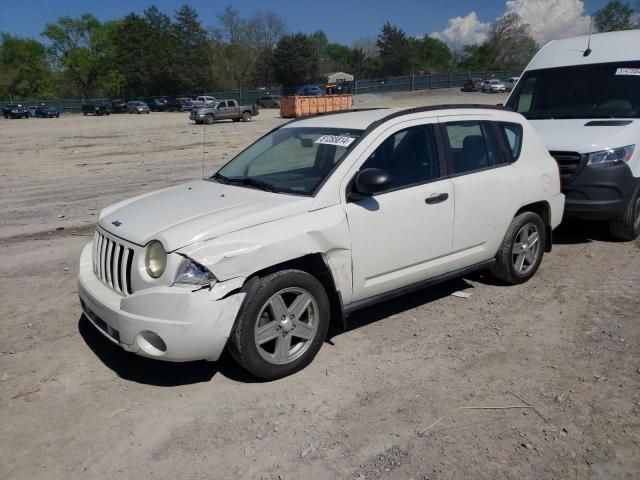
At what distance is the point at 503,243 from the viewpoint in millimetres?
5289

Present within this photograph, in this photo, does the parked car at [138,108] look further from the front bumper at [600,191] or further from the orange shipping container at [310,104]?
the front bumper at [600,191]

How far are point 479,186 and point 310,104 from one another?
38.3 m

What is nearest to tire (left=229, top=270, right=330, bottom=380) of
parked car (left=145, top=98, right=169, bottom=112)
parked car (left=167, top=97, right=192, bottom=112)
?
parked car (left=167, top=97, right=192, bottom=112)

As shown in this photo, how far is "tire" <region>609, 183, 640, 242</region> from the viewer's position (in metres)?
6.74

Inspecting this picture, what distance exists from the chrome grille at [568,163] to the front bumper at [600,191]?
62mm

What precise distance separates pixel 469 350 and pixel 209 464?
215 cm

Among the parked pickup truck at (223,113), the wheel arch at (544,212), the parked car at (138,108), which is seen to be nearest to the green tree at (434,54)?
the parked car at (138,108)

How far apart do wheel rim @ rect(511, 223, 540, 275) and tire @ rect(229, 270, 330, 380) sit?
240 cm

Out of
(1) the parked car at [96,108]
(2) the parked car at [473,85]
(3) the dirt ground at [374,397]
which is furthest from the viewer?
(2) the parked car at [473,85]

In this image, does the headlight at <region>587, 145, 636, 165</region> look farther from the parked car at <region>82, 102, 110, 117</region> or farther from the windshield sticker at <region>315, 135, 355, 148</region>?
the parked car at <region>82, 102, 110, 117</region>

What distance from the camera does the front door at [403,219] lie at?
4.14 metres

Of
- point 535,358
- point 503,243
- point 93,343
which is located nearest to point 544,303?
point 503,243

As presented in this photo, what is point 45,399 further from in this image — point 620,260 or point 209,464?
point 620,260

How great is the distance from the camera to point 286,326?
149 inches
